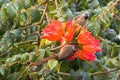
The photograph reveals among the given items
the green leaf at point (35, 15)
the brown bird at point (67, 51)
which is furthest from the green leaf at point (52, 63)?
the green leaf at point (35, 15)

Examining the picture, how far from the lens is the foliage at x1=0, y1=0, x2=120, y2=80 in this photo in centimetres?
163

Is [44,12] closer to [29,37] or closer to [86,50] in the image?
[29,37]

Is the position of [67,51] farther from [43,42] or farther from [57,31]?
[43,42]

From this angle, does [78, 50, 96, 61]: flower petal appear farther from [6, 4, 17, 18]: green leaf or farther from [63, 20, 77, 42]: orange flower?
[6, 4, 17, 18]: green leaf

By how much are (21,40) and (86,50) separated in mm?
609

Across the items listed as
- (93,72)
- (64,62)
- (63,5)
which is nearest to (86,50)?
(64,62)

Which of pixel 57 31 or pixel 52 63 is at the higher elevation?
pixel 57 31

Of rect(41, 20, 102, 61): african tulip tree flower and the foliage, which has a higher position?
rect(41, 20, 102, 61): african tulip tree flower

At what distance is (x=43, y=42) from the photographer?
1641mm

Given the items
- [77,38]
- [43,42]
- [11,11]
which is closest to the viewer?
[77,38]

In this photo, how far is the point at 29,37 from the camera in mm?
2004

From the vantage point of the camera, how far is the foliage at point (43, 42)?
64.1 inches

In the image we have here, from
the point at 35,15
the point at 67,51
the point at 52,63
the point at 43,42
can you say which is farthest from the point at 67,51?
the point at 35,15

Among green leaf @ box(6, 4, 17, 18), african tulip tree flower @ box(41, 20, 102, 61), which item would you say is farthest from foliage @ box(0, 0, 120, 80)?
african tulip tree flower @ box(41, 20, 102, 61)
